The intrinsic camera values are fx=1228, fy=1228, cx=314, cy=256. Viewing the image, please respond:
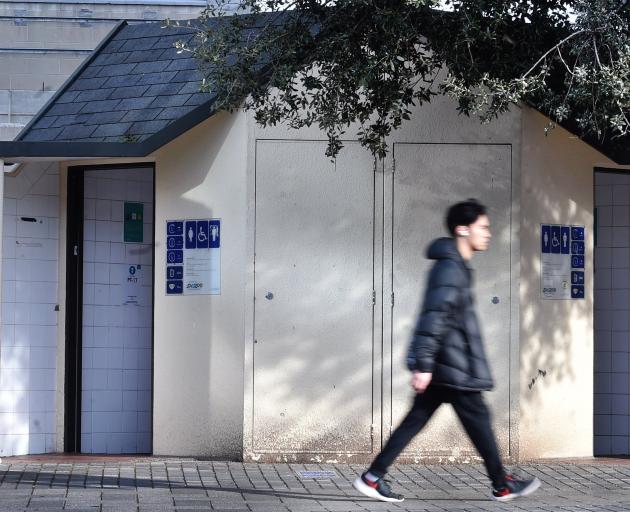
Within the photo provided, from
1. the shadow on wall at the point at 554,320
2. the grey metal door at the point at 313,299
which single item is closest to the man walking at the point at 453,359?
the grey metal door at the point at 313,299

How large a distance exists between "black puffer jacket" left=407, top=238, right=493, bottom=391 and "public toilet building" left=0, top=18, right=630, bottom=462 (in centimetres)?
313

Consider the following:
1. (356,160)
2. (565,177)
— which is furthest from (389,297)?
(565,177)

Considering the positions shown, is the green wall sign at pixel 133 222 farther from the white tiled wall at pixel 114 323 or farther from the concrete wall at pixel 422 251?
the concrete wall at pixel 422 251

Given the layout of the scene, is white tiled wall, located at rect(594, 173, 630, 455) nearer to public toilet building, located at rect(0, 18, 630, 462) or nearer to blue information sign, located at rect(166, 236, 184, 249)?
public toilet building, located at rect(0, 18, 630, 462)

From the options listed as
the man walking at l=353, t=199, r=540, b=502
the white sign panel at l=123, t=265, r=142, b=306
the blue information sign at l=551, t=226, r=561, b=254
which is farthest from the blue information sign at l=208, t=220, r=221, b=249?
the man walking at l=353, t=199, r=540, b=502

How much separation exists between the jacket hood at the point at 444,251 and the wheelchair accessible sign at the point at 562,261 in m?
3.52

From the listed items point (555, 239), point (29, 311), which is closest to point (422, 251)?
point (555, 239)

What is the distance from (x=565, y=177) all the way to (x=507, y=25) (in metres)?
1.91

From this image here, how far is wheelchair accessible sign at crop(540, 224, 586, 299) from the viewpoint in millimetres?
10773

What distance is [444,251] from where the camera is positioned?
24.1 feet

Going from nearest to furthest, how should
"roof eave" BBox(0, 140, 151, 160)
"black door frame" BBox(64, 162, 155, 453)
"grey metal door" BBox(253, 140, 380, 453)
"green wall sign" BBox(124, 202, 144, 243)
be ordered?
"roof eave" BBox(0, 140, 151, 160) < "grey metal door" BBox(253, 140, 380, 453) < "black door frame" BBox(64, 162, 155, 453) < "green wall sign" BBox(124, 202, 144, 243)

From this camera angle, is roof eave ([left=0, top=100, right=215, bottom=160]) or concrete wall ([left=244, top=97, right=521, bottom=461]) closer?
roof eave ([left=0, top=100, right=215, bottom=160])

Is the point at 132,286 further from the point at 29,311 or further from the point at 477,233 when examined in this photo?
the point at 477,233

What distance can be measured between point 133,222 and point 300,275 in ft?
7.57
